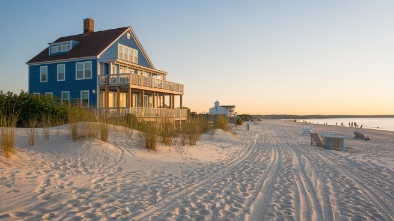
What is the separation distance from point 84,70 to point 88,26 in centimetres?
753

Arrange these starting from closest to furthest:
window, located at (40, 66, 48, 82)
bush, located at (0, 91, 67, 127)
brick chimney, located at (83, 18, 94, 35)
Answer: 1. bush, located at (0, 91, 67, 127)
2. window, located at (40, 66, 48, 82)
3. brick chimney, located at (83, 18, 94, 35)

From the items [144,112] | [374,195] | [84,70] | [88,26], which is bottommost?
[374,195]

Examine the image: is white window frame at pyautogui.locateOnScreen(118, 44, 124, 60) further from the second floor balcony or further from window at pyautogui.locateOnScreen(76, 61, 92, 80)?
the second floor balcony

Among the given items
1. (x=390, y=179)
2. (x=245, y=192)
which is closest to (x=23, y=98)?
(x=245, y=192)

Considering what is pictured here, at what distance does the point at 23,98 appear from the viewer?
16125mm

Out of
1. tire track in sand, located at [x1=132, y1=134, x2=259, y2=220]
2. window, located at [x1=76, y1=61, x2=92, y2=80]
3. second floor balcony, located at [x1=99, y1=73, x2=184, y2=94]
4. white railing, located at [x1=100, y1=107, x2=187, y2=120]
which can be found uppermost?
window, located at [x1=76, y1=61, x2=92, y2=80]

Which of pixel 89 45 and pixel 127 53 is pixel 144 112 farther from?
pixel 89 45

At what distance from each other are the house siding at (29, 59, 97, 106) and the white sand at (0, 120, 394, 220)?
45.9 feet

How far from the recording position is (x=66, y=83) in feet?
80.6

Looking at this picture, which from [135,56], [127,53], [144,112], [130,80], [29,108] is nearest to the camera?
[29,108]

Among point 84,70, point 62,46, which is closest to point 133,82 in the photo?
point 84,70

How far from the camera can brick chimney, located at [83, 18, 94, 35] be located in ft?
95.2

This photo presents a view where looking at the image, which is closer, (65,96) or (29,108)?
(29,108)

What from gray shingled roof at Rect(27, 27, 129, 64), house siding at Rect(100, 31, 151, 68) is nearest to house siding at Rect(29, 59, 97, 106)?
gray shingled roof at Rect(27, 27, 129, 64)
